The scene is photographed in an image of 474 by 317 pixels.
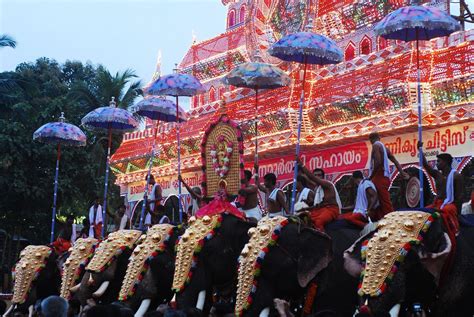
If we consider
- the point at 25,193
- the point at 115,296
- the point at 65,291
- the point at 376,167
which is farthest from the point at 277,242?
the point at 25,193

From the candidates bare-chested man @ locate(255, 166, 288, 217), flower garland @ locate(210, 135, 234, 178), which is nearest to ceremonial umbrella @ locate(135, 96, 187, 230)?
flower garland @ locate(210, 135, 234, 178)

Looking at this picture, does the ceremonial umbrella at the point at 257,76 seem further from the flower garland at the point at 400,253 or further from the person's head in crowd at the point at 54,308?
the person's head in crowd at the point at 54,308

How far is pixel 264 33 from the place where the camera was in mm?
22516

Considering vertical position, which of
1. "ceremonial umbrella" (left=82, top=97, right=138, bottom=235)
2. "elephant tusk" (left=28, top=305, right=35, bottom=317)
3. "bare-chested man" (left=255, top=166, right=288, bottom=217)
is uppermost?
"ceremonial umbrella" (left=82, top=97, right=138, bottom=235)

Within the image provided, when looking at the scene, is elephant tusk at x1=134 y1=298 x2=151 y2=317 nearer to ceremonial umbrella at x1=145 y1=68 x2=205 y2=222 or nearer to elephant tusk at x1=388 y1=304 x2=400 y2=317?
elephant tusk at x1=388 y1=304 x2=400 y2=317

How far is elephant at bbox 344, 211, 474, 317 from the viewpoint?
7941 millimetres

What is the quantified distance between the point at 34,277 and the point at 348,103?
751 centimetres

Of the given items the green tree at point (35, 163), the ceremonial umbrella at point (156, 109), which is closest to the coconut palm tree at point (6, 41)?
the green tree at point (35, 163)

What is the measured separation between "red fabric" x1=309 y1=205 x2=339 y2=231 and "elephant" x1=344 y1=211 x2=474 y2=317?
4.95 feet

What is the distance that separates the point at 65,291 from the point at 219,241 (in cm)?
315

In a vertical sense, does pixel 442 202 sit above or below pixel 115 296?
above

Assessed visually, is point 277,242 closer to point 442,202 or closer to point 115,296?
point 442,202

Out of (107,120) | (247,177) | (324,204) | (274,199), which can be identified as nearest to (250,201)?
(274,199)

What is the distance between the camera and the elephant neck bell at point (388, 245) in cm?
795
